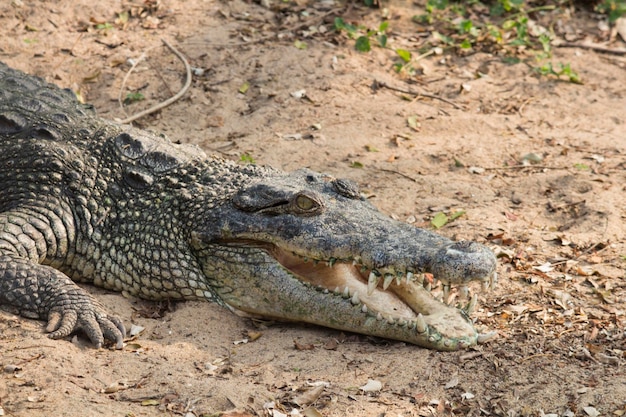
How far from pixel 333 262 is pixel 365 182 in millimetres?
2034

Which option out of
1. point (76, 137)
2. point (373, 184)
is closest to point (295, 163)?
point (373, 184)

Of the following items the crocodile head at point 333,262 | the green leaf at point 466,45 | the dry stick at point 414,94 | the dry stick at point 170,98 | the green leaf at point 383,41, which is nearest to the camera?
the crocodile head at point 333,262

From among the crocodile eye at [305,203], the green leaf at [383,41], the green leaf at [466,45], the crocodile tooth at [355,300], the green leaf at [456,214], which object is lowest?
the green leaf at [456,214]

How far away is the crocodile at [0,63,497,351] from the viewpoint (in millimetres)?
4637

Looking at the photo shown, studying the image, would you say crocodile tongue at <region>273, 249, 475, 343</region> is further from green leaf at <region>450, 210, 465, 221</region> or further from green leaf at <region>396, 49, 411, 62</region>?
green leaf at <region>396, 49, 411, 62</region>

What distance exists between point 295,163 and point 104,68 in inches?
91.3

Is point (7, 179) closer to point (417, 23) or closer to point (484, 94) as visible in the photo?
point (484, 94)

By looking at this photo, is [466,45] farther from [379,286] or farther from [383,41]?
[379,286]

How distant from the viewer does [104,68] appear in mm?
7938

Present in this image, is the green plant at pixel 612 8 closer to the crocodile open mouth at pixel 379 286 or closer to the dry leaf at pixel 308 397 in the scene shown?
the crocodile open mouth at pixel 379 286

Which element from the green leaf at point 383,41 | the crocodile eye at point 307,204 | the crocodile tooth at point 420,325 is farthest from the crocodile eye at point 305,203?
the green leaf at point 383,41

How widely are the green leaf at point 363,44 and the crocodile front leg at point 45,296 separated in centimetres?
442

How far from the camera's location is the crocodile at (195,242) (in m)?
4.64

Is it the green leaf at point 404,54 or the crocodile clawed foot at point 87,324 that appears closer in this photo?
the crocodile clawed foot at point 87,324
